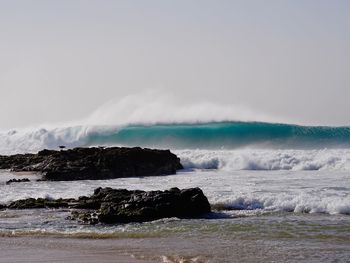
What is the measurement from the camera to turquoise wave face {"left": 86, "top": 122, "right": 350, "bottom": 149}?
42.7m

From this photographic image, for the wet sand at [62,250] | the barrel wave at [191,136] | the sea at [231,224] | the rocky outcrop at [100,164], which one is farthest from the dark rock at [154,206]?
the barrel wave at [191,136]

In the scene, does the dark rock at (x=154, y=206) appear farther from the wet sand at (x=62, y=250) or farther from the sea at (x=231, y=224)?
the wet sand at (x=62, y=250)

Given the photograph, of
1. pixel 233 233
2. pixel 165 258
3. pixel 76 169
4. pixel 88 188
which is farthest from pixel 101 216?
pixel 76 169

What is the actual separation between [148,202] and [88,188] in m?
6.54

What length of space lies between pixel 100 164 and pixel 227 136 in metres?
22.0

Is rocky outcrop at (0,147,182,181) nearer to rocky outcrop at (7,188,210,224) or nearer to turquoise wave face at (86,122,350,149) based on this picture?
rocky outcrop at (7,188,210,224)

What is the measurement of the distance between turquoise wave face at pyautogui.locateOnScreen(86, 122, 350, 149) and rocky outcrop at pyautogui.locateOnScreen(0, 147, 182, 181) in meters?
17.2

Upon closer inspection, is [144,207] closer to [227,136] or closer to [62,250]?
[62,250]

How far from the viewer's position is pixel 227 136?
44.6m

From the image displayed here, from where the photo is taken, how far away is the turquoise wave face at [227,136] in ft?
140

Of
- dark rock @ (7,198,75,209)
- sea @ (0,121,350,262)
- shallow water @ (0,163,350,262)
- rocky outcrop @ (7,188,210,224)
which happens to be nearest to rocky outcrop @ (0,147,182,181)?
sea @ (0,121,350,262)

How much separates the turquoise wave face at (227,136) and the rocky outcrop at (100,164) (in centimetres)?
1724

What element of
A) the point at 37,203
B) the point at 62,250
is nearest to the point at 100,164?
the point at 37,203

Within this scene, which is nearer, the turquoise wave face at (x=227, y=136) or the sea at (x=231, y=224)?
the sea at (x=231, y=224)
